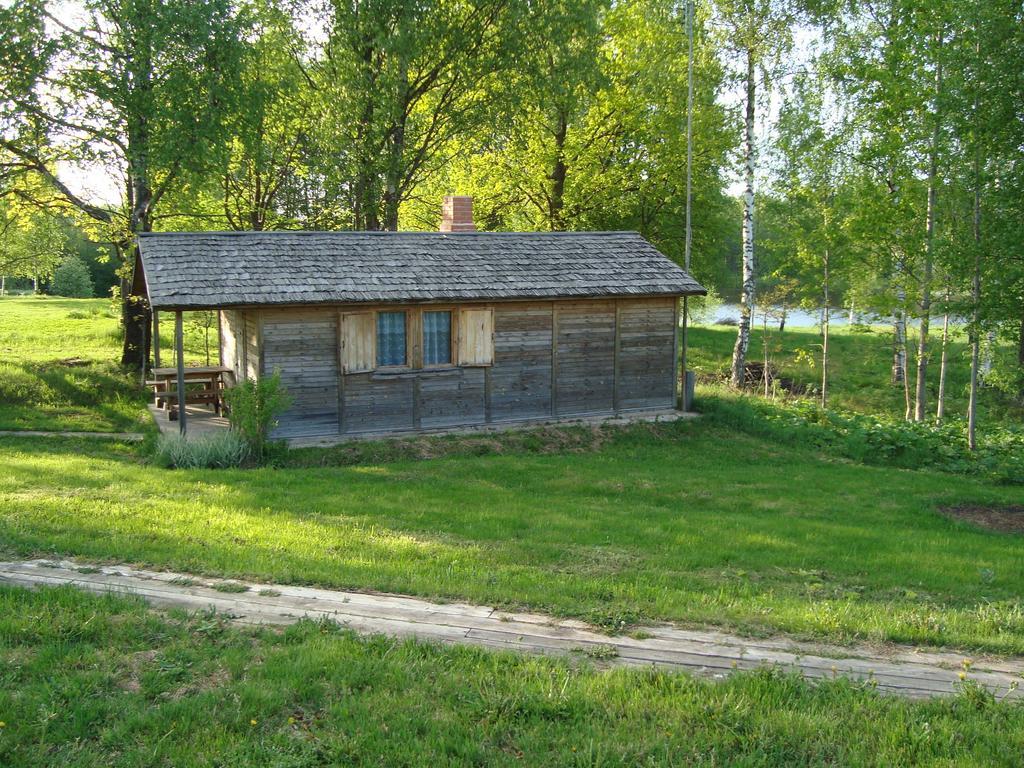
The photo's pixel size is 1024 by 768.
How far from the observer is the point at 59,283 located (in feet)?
162

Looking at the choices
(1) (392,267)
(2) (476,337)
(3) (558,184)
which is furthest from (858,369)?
(1) (392,267)

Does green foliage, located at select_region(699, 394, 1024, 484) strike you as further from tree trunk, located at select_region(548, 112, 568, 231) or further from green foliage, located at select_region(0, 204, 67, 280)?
green foliage, located at select_region(0, 204, 67, 280)

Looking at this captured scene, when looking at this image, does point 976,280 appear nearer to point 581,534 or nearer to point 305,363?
point 581,534

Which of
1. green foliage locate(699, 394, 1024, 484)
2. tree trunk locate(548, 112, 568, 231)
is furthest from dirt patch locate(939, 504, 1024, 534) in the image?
tree trunk locate(548, 112, 568, 231)

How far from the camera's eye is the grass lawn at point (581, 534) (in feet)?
24.1

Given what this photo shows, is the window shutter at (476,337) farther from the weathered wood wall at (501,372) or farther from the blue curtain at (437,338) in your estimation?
the blue curtain at (437,338)

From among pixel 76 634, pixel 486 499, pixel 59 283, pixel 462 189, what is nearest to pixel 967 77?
pixel 486 499

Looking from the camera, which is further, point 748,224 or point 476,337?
point 748,224

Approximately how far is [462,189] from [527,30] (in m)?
7.77

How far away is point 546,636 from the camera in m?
6.36

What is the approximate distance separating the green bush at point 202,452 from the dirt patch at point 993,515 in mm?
11402

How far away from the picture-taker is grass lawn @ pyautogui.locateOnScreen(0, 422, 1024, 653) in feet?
24.1

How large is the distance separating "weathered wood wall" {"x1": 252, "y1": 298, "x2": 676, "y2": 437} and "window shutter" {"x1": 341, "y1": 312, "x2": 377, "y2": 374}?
5.8 inches

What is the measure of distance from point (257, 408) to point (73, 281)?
40.8m
